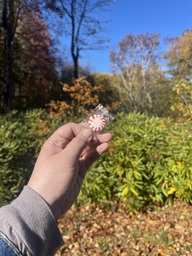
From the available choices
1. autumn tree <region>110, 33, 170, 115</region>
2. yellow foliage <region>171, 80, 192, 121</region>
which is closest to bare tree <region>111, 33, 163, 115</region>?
autumn tree <region>110, 33, 170, 115</region>

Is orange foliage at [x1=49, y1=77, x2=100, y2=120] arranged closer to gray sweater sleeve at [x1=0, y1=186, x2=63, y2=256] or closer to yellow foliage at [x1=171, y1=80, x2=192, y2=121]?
yellow foliage at [x1=171, y1=80, x2=192, y2=121]

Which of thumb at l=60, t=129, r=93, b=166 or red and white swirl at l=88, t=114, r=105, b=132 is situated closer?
thumb at l=60, t=129, r=93, b=166

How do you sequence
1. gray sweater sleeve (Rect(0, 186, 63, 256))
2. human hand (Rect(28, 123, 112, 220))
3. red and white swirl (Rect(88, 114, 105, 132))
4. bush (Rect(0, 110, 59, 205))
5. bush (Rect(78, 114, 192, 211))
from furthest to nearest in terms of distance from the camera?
bush (Rect(78, 114, 192, 211)) < bush (Rect(0, 110, 59, 205)) < red and white swirl (Rect(88, 114, 105, 132)) < human hand (Rect(28, 123, 112, 220)) < gray sweater sleeve (Rect(0, 186, 63, 256))

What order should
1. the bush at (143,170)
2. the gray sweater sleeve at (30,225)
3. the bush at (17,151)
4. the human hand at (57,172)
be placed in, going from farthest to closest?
the bush at (143,170) → the bush at (17,151) → the human hand at (57,172) → the gray sweater sleeve at (30,225)

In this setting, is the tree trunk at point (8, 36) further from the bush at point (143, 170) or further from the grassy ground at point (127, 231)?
the grassy ground at point (127, 231)

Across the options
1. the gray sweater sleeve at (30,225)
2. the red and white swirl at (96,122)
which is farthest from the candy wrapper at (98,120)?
the gray sweater sleeve at (30,225)

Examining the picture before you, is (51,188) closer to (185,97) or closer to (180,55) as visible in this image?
(185,97)

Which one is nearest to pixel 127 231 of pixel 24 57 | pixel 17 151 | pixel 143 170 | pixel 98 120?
pixel 143 170
